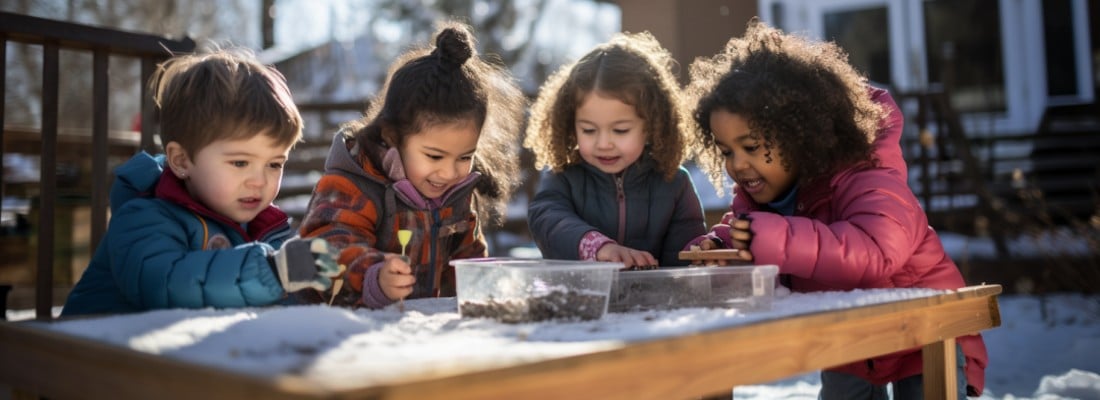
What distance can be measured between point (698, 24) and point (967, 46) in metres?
5.33

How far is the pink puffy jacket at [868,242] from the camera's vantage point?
80.0 inches

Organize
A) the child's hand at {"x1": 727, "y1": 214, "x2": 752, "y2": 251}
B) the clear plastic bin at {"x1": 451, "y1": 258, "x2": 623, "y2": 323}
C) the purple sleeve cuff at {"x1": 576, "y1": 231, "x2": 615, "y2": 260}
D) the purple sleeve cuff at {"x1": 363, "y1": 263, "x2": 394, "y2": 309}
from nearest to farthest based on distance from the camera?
the clear plastic bin at {"x1": 451, "y1": 258, "x2": 623, "y2": 323} → the purple sleeve cuff at {"x1": 363, "y1": 263, "x2": 394, "y2": 309} → the child's hand at {"x1": 727, "y1": 214, "x2": 752, "y2": 251} → the purple sleeve cuff at {"x1": 576, "y1": 231, "x2": 615, "y2": 260}

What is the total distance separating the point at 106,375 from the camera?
1.15 metres

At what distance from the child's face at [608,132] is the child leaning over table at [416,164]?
30 centimetres

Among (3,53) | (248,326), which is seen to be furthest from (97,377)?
(3,53)

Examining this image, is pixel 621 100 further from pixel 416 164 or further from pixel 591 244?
pixel 416 164

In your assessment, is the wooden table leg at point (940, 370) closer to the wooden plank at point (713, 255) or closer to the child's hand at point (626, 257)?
the wooden plank at point (713, 255)

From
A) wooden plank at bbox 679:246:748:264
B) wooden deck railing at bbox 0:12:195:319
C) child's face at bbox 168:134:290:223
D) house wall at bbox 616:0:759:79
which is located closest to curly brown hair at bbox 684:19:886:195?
wooden plank at bbox 679:246:748:264

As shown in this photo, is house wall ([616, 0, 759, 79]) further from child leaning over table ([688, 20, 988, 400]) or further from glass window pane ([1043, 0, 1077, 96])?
glass window pane ([1043, 0, 1077, 96])

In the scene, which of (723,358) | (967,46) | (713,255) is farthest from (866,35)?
(723,358)

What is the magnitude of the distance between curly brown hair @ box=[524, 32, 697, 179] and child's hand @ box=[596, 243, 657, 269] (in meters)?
0.51

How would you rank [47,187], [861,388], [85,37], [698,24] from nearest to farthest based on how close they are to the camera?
[861,388], [47,187], [85,37], [698,24]

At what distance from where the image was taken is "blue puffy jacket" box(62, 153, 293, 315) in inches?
67.5

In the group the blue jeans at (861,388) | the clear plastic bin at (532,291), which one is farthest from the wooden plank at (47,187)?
the blue jeans at (861,388)
